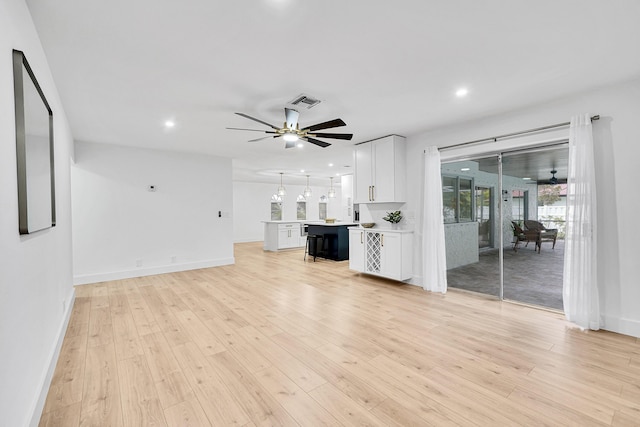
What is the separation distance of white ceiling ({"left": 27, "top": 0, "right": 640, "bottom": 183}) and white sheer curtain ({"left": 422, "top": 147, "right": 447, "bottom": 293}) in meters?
0.84

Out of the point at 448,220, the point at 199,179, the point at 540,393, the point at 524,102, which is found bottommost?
the point at 540,393

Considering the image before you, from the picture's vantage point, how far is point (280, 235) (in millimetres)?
9305

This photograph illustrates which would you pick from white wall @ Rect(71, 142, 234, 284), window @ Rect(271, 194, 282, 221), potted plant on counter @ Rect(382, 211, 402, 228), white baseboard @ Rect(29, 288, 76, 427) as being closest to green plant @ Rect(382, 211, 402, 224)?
potted plant on counter @ Rect(382, 211, 402, 228)

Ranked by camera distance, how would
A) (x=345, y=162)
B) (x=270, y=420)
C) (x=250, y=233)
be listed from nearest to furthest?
(x=270, y=420) → (x=345, y=162) → (x=250, y=233)

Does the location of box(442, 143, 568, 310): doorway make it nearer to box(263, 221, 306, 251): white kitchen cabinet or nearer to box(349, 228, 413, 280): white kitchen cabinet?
box(349, 228, 413, 280): white kitchen cabinet

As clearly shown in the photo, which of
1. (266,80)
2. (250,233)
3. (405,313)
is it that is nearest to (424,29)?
(266,80)

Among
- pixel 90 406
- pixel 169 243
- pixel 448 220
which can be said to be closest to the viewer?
pixel 90 406

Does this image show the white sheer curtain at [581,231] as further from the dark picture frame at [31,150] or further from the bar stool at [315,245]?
the bar stool at [315,245]

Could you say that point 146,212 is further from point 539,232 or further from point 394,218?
point 539,232

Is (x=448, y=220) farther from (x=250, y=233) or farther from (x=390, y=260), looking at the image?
(x=250, y=233)

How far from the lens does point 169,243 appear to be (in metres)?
6.06

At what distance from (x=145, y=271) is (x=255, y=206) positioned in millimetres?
6736

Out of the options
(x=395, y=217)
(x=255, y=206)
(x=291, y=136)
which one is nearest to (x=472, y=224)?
(x=395, y=217)

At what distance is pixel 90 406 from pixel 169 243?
447 cm
